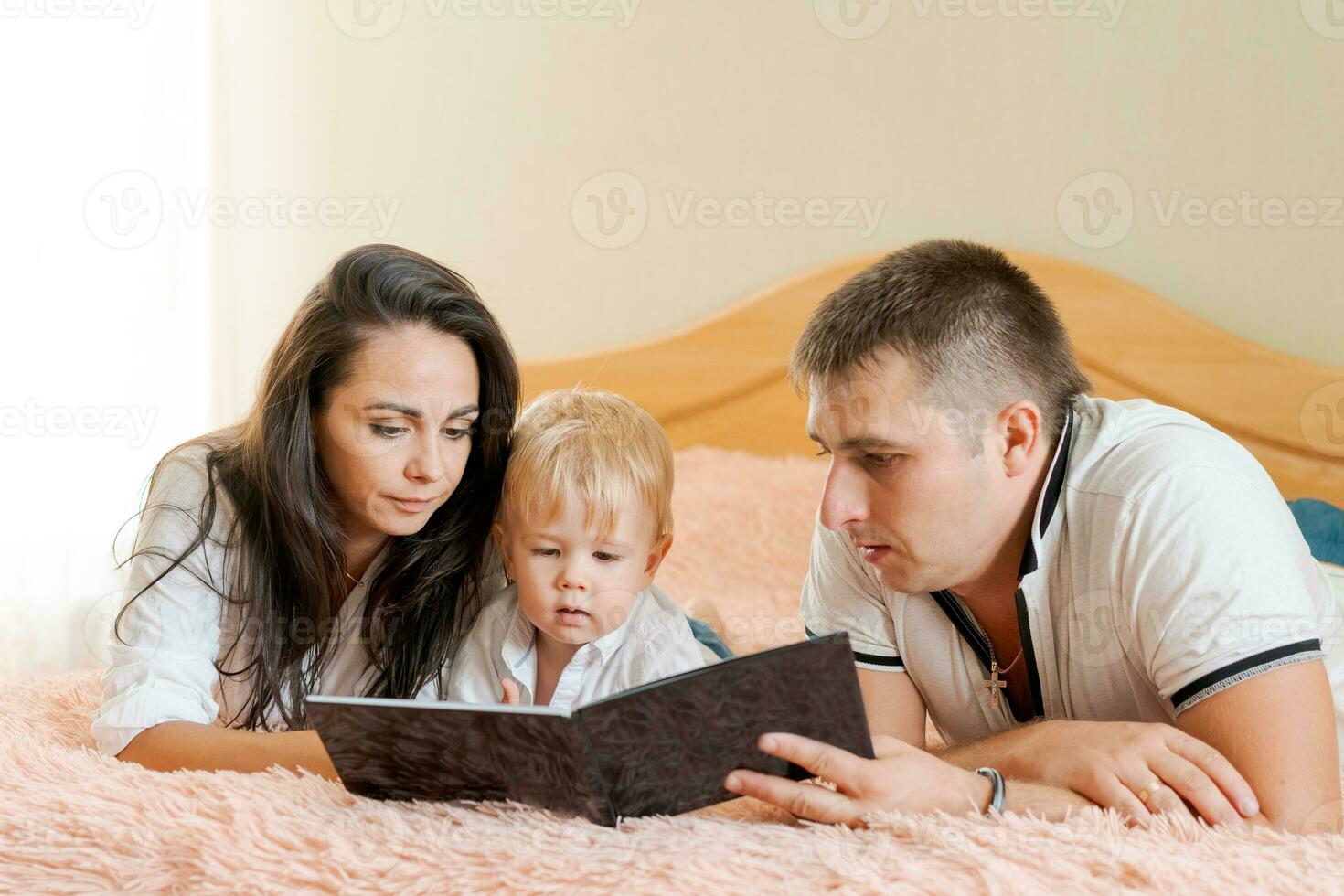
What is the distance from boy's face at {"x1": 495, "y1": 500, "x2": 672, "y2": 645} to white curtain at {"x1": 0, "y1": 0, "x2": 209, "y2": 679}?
1683 millimetres

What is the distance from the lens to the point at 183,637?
146cm

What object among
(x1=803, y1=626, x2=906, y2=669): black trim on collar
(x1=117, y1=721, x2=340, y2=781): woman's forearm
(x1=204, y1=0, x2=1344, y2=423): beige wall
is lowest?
(x1=117, y1=721, x2=340, y2=781): woman's forearm

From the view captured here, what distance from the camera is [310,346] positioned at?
151 centimetres

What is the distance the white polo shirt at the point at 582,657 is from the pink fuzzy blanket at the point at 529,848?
0.96 feet

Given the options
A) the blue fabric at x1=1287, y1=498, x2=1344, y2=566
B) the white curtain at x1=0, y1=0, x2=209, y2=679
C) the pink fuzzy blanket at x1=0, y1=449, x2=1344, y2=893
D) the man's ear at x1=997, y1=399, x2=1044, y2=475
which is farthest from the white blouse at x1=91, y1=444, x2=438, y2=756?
the blue fabric at x1=1287, y1=498, x2=1344, y2=566

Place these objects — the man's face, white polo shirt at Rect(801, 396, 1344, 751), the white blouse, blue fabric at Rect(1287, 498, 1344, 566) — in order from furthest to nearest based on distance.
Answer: blue fabric at Rect(1287, 498, 1344, 566) < the white blouse < the man's face < white polo shirt at Rect(801, 396, 1344, 751)

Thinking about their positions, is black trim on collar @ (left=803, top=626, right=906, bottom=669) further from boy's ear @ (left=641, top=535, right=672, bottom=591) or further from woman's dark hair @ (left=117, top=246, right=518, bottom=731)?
woman's dark hair @ (left=117, top=246, right=518, bottom=731)

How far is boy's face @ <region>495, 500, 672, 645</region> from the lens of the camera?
147 cm

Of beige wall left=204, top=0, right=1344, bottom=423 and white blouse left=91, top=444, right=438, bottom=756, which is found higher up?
beige wall left=204, top=0, right=1344, bottom=423

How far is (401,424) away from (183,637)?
377 mm

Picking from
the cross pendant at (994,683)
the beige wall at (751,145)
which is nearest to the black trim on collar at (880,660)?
the cross pendant at (994,683)

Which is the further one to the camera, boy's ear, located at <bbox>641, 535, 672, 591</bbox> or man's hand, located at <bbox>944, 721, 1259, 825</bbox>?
boy's ear, located at <bbox>641, 535, 672, 591</bbox>

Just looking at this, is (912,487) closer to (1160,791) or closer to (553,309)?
(1160,791)

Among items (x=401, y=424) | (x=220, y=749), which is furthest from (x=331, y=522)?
(x=220, y=749)
